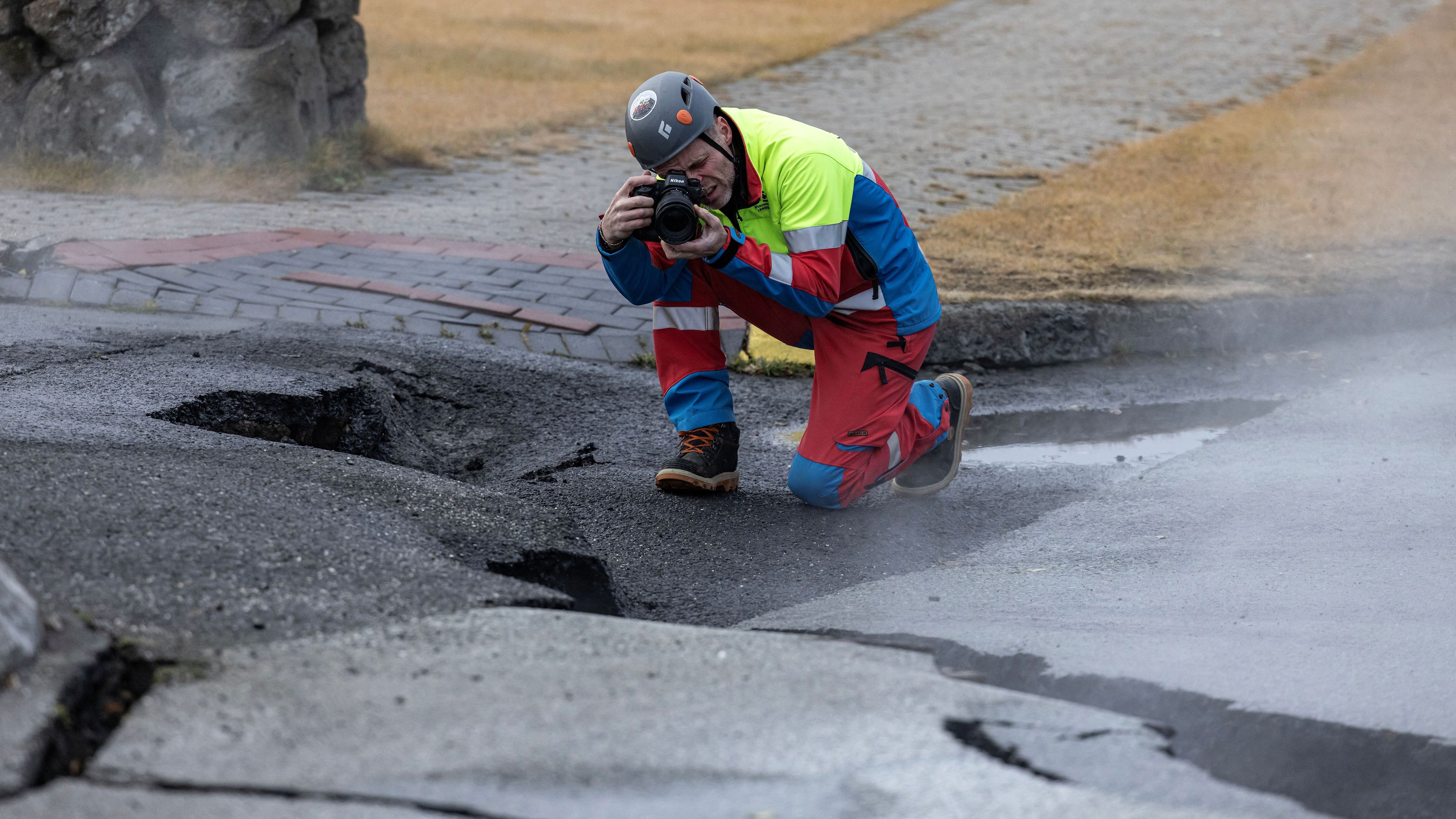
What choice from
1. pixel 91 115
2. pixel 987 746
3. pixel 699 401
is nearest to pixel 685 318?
pixel 699 401

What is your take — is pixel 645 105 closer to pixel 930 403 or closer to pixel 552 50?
pixel 930 403

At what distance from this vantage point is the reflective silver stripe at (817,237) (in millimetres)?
3350

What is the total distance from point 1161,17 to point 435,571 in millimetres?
18436

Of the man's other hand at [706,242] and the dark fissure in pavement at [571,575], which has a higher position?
the man's other hand at [706,242]

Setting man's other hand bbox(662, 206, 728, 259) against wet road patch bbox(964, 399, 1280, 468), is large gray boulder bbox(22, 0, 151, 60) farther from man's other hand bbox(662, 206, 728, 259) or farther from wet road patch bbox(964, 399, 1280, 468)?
wet road patch bbox(964, 399, 1280, 468)

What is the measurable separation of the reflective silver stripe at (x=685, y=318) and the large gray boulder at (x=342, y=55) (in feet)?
15.7

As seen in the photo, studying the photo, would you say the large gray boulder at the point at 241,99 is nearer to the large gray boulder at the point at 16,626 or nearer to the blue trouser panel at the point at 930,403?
the blue trouser panel at the point at 930,403

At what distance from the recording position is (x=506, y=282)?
219 inches

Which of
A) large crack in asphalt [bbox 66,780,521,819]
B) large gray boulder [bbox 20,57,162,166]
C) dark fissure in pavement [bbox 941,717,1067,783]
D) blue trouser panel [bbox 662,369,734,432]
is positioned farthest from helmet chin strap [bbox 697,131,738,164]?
large gray boulder [bbox 20,57,162,166]

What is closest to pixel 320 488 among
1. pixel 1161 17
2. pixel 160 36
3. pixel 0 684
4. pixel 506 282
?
pixel 0 684

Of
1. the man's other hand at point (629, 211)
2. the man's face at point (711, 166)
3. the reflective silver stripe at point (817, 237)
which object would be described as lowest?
the reflective silver stripe at point (817, 237)

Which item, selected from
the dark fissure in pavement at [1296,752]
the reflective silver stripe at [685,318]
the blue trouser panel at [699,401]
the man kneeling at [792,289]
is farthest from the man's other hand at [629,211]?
the dark fissure in pavement at [1296,752]

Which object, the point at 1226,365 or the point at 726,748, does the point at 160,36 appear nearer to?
the point at 1226,365

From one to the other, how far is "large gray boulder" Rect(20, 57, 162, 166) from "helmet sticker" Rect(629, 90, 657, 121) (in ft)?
15.9
